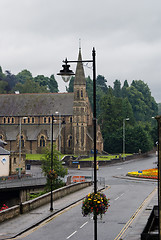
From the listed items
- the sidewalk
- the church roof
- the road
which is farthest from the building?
the church roof

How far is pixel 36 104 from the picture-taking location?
399ft

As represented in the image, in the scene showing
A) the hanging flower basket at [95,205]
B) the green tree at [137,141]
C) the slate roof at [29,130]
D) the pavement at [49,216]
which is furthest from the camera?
the green tree at [137,141]

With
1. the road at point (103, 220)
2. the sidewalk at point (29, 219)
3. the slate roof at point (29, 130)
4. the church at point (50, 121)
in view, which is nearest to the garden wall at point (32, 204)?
the sidewalk at point (29, 219)

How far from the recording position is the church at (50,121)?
11191 cm

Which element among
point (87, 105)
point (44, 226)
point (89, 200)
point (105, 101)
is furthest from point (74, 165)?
point (89, 200)

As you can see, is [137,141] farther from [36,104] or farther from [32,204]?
[32,204]

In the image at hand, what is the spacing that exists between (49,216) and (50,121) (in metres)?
83.4

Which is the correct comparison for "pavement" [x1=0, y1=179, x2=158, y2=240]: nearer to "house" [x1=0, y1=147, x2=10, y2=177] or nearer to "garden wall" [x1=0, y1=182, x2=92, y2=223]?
"garden wall" [x1=0, y1=182, x2=92, y2=223]

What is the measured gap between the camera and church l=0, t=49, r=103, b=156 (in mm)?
111906

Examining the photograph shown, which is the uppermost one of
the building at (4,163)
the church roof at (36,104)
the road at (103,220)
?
the church roof at (36,104)

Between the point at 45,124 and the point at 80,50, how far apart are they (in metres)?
22.6

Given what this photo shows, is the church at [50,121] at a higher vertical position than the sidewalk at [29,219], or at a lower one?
higher

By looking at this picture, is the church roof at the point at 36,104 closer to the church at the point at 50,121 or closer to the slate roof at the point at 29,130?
the church at the point at 50,121

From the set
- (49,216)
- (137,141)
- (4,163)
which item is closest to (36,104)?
(137,141)
